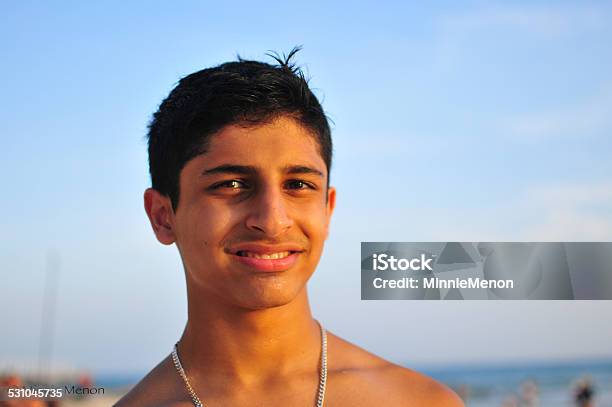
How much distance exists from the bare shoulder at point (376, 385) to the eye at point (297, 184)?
0.94 meters

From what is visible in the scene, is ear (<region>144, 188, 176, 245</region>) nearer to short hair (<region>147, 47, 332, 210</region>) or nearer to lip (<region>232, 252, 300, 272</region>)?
short hair (<region>147, 47, 332, 210</region>)

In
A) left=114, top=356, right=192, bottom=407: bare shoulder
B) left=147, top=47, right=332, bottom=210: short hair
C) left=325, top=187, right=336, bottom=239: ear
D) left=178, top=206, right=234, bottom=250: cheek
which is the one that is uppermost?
left=147, top=47, right=332, bottom=210: short hair

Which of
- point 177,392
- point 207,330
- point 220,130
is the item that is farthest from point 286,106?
point 177,392

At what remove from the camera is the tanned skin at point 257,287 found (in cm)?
349

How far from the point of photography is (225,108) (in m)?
3.69

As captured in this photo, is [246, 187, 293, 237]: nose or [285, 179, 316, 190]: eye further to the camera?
[285, 179, 316, 190]: eye

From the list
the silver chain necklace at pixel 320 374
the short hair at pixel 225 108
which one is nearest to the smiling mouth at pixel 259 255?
the short hair at pixel 225 108

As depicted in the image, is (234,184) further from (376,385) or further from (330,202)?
(376,385)

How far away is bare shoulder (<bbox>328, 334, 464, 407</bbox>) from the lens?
12.8 ft

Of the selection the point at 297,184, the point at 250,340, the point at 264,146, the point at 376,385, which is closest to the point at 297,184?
the point at 297,184

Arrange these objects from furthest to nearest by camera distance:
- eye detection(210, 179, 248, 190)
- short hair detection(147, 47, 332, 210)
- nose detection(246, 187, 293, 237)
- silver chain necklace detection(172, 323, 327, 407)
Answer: silver chain necklace detection(172, 323, 327, 407) → short hair detection(147, 47, 332, 210) → eye detection(210, 179, 248, 190) → nose detection(246, 187, 293, 237)

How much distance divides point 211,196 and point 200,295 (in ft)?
1.78

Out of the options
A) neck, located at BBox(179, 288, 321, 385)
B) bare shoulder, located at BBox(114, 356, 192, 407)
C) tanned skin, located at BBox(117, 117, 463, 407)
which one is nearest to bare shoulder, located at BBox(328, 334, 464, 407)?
tanned skin, located at BBox(117, 117, 463, 407)

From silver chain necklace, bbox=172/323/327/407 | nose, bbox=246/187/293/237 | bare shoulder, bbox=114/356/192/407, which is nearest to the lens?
nose, bbox=246/187/293/237
